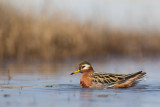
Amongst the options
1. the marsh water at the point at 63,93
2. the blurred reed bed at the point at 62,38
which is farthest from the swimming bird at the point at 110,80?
the blurred reed bed at the point at 62,38

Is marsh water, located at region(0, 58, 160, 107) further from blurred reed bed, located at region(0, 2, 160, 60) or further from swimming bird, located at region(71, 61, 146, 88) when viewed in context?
blurred reed bed, located at region(0, 2, 160, 60)

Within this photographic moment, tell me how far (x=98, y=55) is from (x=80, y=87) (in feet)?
41.3

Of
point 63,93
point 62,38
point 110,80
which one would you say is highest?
point 62,38

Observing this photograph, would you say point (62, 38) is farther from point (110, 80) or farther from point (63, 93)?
point (63, 93)

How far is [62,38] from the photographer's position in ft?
78.2


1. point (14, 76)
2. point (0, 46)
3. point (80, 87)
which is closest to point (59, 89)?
point (80, 87)

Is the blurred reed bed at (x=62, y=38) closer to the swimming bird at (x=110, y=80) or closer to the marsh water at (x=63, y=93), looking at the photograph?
the marsh water at (x=63, y=93)

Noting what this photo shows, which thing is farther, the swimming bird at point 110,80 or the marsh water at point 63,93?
the swimming bird at point 110,80

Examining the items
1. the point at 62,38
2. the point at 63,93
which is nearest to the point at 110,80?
the point at 63,93

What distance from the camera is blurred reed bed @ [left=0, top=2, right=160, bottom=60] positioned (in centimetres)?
2219

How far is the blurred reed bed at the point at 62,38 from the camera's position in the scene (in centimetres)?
2219

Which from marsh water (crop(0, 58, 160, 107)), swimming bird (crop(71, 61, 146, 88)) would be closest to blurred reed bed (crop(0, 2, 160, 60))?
marsh water (crop(0, 58, 160, 107))

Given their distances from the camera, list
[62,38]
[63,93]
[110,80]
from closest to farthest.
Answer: [63,93] → [110,80] → [62,38]

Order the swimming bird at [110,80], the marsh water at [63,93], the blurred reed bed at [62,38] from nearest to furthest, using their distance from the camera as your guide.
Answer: the marsh water at [63,93] < the swimming bird at [110,80] < the blurred reed bed at [62,38]
